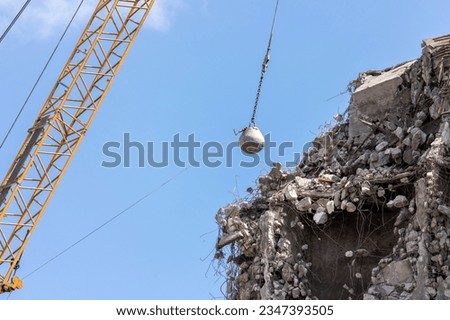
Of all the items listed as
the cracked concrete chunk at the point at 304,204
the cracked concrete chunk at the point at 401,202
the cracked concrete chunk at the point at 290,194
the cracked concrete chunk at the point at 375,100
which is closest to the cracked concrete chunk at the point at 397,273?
the cracked concrete chunk at the point at 401,202

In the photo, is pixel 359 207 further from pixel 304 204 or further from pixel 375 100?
pixel 375 100

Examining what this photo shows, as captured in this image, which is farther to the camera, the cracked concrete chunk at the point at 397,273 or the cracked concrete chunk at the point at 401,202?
the cracked concrete chunk at the point at 401,202

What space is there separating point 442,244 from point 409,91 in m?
5.86

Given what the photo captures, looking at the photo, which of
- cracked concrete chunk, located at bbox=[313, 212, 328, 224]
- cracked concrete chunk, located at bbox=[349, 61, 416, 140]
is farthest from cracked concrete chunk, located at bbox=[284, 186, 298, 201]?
cracked concrete chunk, located at bbox=[349, 61, 416, 140]

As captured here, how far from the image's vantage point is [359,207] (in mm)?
26969

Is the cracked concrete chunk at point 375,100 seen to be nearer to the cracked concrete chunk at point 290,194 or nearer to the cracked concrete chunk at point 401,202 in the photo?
the cracked concrete chunk at point 290,194

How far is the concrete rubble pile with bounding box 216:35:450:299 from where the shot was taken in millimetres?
25250

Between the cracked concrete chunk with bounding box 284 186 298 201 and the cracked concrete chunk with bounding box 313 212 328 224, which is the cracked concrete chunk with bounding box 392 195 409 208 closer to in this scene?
the cracked concrete chunk with bounding box 313 212 328 224

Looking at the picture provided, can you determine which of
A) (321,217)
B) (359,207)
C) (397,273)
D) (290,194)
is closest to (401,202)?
(359,207)

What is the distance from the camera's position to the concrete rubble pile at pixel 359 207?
82.8ft

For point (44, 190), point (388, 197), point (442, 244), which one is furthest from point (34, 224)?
point (442, 244)

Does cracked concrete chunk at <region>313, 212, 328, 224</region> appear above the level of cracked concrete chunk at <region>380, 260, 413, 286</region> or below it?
above

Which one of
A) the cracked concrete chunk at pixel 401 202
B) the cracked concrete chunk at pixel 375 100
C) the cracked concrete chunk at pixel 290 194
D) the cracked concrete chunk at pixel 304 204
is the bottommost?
the cracked concrete chunk at pixel 401 202

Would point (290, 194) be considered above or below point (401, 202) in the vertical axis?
above
